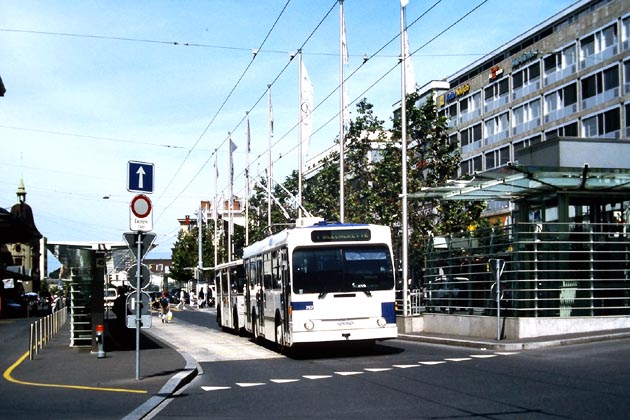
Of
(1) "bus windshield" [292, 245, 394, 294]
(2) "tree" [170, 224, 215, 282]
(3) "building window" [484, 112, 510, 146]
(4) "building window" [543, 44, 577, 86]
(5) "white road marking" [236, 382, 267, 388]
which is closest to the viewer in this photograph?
(5) "white road marking" [236, 382, 267, 388]

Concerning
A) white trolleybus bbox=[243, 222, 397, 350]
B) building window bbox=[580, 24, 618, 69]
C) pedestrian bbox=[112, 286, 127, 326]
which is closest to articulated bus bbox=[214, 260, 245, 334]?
pedestrian bbox=[112, 286, 127, 326]

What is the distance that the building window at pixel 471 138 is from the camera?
8088cm

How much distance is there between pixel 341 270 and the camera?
20906 millimetres

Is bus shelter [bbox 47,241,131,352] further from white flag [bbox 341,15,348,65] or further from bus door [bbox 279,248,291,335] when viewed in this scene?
white flag [bbox 341,15,348,65]

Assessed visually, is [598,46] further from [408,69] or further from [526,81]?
[408,69]

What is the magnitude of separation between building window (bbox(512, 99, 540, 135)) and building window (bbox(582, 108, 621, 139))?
7.20m

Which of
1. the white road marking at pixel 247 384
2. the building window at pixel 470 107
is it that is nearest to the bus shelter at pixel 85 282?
the white road marking at pixel 247 384

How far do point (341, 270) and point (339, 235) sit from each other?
80 cm

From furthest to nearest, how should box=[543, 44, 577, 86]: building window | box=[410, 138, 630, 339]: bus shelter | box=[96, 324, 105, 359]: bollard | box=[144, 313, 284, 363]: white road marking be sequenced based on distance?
box=[543, 44, 577, 86]: building window
box=[144, 313, 284, 363]: white road marking
box=[410, 138, 630, 339]: bus shelter
box=[96, 324, 105, 359]: bollard

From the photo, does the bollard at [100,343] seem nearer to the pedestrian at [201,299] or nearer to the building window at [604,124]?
the building window at [604,124]

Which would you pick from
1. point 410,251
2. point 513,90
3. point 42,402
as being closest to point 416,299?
point 410,251

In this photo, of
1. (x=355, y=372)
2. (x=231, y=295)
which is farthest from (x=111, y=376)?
(x=231, y=295)

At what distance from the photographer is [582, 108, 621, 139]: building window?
5994 centimetres

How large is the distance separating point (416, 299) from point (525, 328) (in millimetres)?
13589
